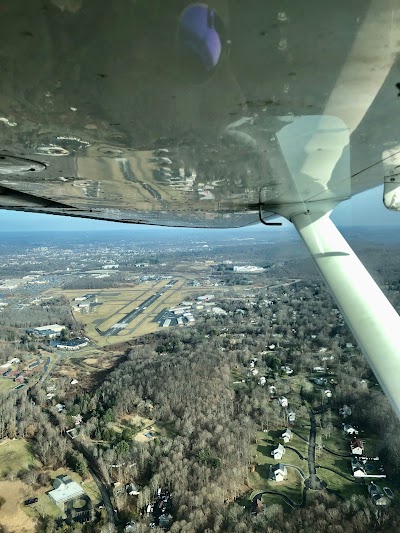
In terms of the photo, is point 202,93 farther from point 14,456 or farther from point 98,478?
point 14,456

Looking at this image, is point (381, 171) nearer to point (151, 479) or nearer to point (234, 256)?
point (151, 479)

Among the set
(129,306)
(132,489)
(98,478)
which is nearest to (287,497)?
(132,489)

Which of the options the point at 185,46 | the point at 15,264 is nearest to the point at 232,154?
the point at 185,46

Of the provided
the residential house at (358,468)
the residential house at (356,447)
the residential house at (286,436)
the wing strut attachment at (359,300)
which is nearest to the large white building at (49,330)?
the residential house at (286,436)

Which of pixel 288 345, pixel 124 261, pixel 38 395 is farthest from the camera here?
pixel 124 261

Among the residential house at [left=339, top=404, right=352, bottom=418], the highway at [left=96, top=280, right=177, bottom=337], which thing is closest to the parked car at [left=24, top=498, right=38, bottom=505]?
the residential house at [left=339, top=404, right=352, bottom=418]

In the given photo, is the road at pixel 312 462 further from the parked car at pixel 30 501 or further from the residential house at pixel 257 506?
the parked car at pixel 30 501
